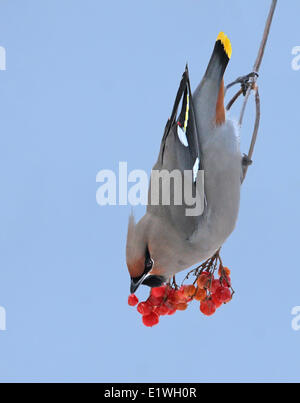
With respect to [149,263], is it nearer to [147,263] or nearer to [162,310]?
[147,263]

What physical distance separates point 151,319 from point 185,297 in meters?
0.09

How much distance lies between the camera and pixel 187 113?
3.87 ft

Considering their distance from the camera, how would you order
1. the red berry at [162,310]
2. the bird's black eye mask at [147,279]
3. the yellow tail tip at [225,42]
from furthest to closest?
the yellow tail tip at [225,42] < the red berry at [162,310] < the bird's black eye mask at [147,279]

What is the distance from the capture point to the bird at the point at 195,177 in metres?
1.14

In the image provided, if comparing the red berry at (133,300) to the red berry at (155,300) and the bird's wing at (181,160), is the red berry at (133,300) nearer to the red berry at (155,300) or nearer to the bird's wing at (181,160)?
the red berry at (155,300)

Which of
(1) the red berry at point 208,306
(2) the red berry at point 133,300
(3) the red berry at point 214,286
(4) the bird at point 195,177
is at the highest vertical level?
(4) the bird at point 195,177

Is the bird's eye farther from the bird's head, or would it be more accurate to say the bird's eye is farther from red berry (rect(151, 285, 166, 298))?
red berry (rect(151, 285, 166, 298))

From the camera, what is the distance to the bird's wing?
3.84ft

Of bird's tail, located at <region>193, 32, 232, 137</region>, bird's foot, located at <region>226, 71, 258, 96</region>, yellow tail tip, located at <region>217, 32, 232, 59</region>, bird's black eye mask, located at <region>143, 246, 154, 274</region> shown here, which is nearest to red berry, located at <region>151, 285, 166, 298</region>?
bird's black eye mask, located at <region>143, 246, 154, 274</region>

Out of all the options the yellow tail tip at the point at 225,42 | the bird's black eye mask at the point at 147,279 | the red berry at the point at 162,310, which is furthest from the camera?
the yellow tail tip at the point at 225,42

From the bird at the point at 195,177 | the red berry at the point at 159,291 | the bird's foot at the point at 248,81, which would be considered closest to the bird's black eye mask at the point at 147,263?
the bird at the point at 195,177

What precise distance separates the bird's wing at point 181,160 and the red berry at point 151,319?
7.8 inches

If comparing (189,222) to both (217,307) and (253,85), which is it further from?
(253,85)

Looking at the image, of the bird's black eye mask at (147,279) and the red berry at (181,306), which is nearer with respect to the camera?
the bird's black eye mask at (147,279)
